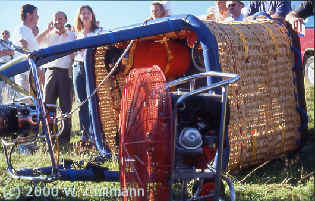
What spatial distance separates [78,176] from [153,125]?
120 cm

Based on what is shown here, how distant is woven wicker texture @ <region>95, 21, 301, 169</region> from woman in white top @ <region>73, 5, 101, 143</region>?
1410 mm

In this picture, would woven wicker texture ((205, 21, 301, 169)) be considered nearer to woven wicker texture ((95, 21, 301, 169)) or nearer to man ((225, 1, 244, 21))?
woven wicker texture ((95, 21, 301, 169))

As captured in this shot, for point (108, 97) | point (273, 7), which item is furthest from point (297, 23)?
point (108, 97)

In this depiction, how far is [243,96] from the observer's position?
10.3ft

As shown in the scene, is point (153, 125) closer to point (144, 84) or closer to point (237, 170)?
point (144, 84)

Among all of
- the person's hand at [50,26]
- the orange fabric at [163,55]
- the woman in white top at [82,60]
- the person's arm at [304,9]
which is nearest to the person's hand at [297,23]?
the person's arm at [304,9]

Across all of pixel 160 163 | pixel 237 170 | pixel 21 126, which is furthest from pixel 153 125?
pixel 237 170

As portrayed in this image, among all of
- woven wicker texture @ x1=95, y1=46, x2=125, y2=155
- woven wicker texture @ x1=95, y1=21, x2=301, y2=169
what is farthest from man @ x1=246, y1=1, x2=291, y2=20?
woven wicker texture @ x1=95, y1=46, x2=125, y2=155

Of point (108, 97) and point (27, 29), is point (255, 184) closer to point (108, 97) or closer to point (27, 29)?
point (108, 97)

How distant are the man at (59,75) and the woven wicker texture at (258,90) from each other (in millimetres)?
1843

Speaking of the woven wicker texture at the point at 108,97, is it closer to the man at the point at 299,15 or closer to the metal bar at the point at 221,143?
the man at the point at 299,15

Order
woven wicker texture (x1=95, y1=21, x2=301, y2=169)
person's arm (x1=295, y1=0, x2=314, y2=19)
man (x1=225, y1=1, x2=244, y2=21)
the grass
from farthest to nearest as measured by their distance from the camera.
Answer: person's arm (x1=295, y1=0, x2=314, y2=19), man (x1=225, y1=1, x2=244, y2=21), woven wicker texture (x1=95, y1=21, x2=301, y2=169), the grass

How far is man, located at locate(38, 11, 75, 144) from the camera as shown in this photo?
497cm

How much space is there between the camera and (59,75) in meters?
5.01
